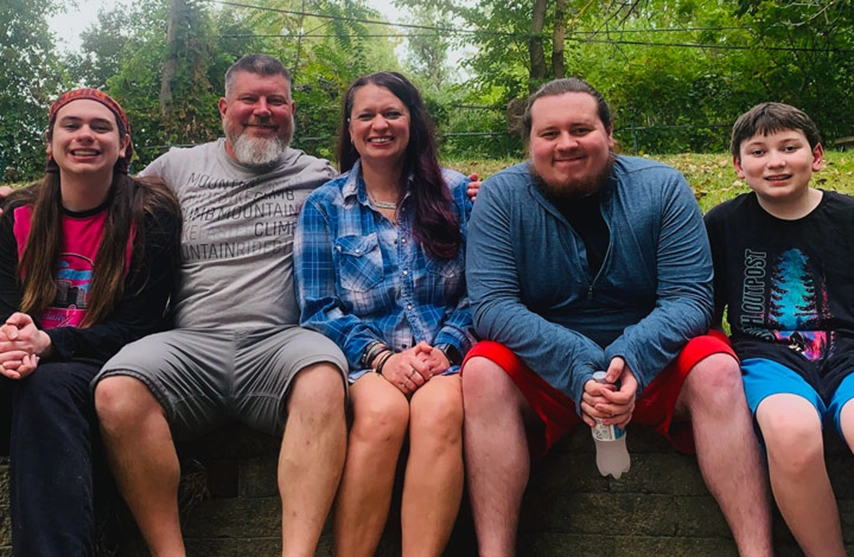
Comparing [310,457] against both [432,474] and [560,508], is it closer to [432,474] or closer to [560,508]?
[432,474]

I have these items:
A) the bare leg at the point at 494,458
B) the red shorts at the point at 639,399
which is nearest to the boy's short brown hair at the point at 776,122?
the red shorts at the point at 639,399

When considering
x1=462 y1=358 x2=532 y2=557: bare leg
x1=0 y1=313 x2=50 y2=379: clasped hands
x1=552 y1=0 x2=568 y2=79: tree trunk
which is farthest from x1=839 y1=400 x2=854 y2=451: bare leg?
x1=552 y1=0 x2=568 y2=79: tree trunk

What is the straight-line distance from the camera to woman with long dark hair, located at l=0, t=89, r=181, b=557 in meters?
2.28

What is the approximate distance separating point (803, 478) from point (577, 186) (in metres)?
1.15

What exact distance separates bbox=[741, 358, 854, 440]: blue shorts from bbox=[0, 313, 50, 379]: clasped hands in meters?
2.20

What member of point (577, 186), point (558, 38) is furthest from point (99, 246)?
point (558, 38)

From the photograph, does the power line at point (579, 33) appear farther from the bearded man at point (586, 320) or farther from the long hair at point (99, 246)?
the bearded man at point (586, 320)

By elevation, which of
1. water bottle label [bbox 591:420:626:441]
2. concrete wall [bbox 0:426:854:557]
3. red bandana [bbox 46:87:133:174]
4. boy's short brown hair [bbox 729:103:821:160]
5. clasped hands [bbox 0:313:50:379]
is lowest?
concrete wall [bbox 0:426:854:557]

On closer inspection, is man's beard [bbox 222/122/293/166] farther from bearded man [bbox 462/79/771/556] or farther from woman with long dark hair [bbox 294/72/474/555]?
bearded man [bbox 462/79/771/556]

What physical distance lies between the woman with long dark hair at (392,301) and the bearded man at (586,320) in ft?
0.48

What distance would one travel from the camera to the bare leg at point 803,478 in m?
2.21

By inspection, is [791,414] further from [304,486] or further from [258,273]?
[258,273]

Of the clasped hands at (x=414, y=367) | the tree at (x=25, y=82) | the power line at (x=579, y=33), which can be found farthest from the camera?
the tree at (x=25, y=82)

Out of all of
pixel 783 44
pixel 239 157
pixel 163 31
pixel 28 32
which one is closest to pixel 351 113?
pixel 239 157
